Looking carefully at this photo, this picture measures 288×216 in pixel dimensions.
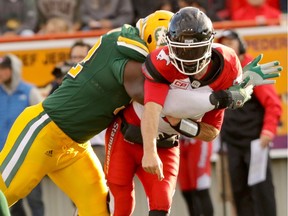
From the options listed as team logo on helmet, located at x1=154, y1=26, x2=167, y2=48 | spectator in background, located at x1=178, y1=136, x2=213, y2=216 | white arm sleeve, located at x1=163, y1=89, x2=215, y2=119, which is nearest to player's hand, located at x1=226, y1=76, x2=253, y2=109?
white arm sleeve, located at x1=163, y1=89, x2=215, y2=119

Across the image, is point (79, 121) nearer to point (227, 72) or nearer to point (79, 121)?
point (79, 121)

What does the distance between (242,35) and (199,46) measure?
401 cm

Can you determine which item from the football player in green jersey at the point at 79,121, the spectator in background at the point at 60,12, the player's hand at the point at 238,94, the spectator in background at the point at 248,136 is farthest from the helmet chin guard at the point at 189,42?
the spectator in background at the point at 60,12

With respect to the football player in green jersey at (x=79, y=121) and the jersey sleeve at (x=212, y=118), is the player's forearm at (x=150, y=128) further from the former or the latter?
the jersey sleeve at (x=212, y=118)

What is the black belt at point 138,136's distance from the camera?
340 inches

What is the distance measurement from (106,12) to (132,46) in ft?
14.9

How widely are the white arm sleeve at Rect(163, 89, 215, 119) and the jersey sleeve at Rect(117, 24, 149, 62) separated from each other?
0.35 m

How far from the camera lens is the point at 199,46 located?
26.5ft

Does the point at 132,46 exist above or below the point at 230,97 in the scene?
above

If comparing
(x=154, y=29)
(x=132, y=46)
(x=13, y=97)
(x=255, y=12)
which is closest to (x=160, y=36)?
(x=154, y=29)

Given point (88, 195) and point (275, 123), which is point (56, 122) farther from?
point (275, 123)

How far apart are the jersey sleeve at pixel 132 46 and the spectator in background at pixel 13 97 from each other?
2.58 m

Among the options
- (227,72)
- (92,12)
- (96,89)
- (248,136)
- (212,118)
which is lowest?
(248,136)

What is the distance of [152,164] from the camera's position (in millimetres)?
8039
